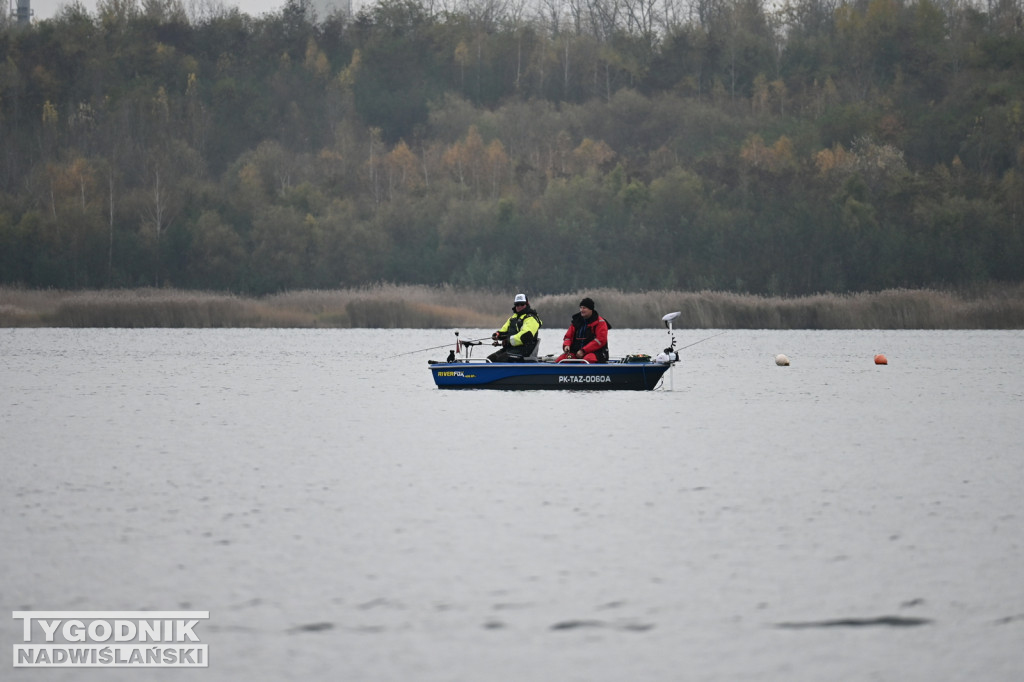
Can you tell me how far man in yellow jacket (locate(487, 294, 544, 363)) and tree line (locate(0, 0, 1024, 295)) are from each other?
1889 inches

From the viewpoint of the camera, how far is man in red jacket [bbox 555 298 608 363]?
24656mm

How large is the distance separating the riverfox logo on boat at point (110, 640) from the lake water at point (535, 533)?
12cm

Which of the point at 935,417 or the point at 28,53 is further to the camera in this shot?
the point at 28,53

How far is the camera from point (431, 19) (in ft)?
360

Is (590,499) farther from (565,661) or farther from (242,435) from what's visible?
(242,435)

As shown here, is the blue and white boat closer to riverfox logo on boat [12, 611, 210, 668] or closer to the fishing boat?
the fishing boat

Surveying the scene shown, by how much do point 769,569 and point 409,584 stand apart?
2.43 m

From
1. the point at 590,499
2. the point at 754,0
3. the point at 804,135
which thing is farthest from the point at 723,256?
the point at 590,499

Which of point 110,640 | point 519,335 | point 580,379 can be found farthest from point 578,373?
point 110,640

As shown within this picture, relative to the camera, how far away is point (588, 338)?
2486 cm

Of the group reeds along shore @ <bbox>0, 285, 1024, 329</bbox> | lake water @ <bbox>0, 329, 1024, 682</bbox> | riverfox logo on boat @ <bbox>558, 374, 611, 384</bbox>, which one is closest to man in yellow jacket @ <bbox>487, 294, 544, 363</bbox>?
riverfox logo on boat @ <bbox>558, 374, 611, 384</bbox>

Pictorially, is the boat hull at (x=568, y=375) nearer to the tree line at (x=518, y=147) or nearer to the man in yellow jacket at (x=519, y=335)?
the man in yellow jacket at (x=519, y=335)

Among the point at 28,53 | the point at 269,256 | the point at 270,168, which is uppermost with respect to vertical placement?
the point at 28,53

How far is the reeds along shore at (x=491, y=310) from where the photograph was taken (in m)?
49.7
